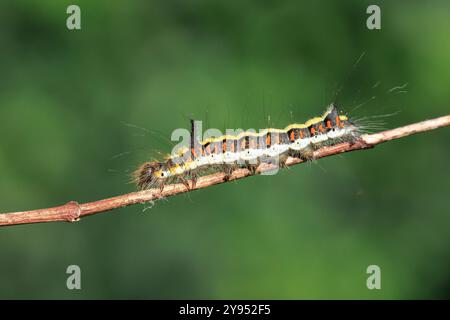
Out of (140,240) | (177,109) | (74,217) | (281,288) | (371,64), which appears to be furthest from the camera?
(371,64)

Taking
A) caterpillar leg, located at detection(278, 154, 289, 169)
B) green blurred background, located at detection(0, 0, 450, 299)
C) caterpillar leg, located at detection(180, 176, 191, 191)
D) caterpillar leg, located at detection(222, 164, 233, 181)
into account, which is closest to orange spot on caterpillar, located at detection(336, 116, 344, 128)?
caterpillar leg, located at detection(278, 154, 289, 169)

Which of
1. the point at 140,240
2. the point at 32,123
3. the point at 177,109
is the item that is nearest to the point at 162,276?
the point at 140,240

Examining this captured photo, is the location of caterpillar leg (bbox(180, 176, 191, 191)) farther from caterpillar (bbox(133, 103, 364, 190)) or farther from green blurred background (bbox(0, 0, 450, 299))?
green blurred background (bbox(0, 0, 450, 299))

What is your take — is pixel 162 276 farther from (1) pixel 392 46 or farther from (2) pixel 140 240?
(1) pixel 392 46

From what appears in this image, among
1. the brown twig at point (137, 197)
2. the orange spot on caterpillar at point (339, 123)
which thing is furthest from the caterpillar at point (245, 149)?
the brown twig at point (137, 197)

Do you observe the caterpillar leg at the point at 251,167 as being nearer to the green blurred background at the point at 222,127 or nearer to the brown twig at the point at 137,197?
the brown twig at the point at 137,197
